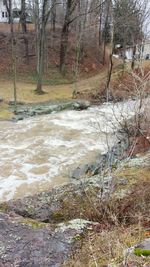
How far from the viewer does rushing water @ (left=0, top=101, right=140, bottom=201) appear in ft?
31.8

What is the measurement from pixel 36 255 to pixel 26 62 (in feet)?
87.4

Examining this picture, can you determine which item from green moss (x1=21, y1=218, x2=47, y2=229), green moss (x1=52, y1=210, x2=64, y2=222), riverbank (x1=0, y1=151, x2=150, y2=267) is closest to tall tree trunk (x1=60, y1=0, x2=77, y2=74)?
riverbank (x1=0, y1=151, x2=150, y2=267)

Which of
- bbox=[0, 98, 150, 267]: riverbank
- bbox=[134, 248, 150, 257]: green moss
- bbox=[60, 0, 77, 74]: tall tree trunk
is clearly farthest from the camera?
bbox=[60, 0, 77, 74]: tall tree trunk

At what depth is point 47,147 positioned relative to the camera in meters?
12.5

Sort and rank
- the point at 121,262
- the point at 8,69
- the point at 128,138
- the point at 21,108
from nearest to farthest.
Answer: the point at 121,262 < the point at 128,138 < the point at 21,108 < the point at 8,69

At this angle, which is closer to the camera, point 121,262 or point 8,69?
point 121,262

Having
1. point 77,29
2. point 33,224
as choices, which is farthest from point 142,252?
point 77,29

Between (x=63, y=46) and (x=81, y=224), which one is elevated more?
(x=63, y=46)

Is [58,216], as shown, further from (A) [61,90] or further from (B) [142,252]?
(A) [61,90]

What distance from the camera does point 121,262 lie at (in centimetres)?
337

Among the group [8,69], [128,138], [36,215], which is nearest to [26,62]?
[8,69]

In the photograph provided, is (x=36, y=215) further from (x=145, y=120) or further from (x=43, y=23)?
(x=43, y=23)

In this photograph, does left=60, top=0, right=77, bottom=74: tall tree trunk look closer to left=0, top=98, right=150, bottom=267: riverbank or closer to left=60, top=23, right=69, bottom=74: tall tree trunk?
left=60, top=23, right=69, bottom=74: tall tree trunk

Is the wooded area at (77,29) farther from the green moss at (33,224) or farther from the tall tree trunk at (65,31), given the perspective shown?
the green moss at (33,224)
